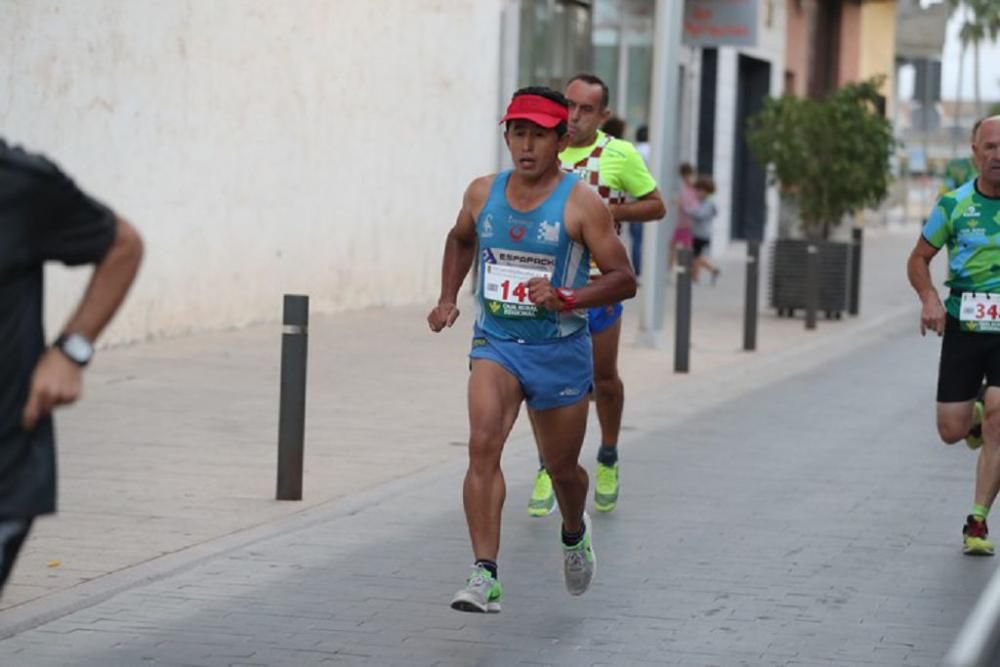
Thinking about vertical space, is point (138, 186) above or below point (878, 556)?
above

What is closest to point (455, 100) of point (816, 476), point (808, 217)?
point (808, 217)

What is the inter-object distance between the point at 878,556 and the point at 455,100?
15.3 m

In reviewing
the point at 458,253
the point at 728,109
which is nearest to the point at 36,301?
the point at 458,253

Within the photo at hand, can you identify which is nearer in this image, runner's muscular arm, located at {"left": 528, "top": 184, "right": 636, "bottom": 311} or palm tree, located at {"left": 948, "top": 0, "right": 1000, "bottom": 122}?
runner's muscular arm, located at {"left": 528, "top": 184, "right": 636, "bottom": 311}

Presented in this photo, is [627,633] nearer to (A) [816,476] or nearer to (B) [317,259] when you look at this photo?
(A) [816,476]

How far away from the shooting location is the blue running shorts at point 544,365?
7465 millimetres

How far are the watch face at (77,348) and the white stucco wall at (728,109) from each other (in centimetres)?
3121

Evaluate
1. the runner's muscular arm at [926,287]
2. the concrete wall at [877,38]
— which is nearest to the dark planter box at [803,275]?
the runner's muscular arm at [926,287]

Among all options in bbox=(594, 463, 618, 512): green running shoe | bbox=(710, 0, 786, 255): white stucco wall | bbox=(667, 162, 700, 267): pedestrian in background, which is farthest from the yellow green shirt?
bbox=(710, 0, 786, 255): white stucco wall

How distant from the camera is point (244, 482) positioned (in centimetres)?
1066

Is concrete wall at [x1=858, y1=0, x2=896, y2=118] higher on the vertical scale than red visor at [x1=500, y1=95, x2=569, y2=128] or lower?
higher

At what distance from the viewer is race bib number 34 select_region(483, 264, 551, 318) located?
7406mm

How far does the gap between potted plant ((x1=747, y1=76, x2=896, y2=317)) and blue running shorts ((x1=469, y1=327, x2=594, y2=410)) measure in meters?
15.8

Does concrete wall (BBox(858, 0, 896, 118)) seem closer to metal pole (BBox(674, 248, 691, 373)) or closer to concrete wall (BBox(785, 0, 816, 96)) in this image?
concrete wall (BBox(785, 0, 816, 96))
